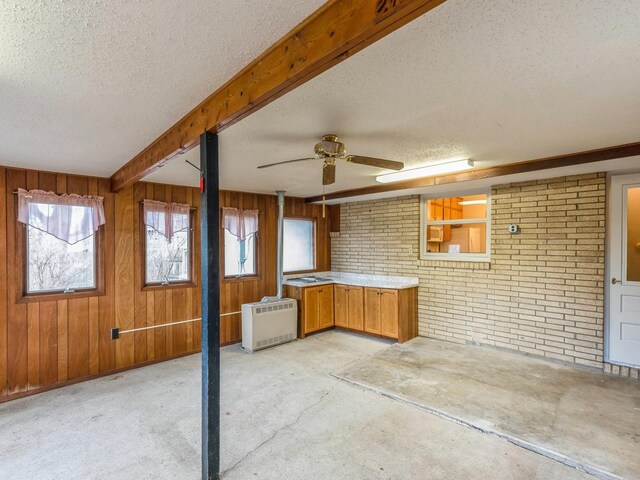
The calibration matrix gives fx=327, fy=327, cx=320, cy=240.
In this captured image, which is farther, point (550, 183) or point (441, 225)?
point (441, 225)

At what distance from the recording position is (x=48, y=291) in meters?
3.52

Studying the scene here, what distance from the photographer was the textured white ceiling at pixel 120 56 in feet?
3.83

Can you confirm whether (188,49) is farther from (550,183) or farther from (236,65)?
(550,183)

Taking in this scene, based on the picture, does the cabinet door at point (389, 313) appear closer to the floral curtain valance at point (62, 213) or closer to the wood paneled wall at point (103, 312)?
the wood paneled wall at point (103, 312)

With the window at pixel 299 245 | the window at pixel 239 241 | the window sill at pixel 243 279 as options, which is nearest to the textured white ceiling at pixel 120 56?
the window at pixel 239 241

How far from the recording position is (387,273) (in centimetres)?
554

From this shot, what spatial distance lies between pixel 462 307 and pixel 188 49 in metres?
4.53

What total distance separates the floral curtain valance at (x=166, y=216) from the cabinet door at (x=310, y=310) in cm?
208

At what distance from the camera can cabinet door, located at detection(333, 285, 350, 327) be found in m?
5.42

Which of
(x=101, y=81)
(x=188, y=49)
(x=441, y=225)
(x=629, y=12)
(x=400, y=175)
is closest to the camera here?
(x=629, y=12)

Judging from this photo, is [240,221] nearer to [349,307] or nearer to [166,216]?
[166,216]

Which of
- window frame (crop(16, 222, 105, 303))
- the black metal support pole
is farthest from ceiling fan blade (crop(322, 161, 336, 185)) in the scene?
window frame (crop(16, 222, 105, 303))

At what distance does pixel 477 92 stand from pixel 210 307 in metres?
1.99

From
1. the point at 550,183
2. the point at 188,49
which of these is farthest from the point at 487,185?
the point at 188,49
